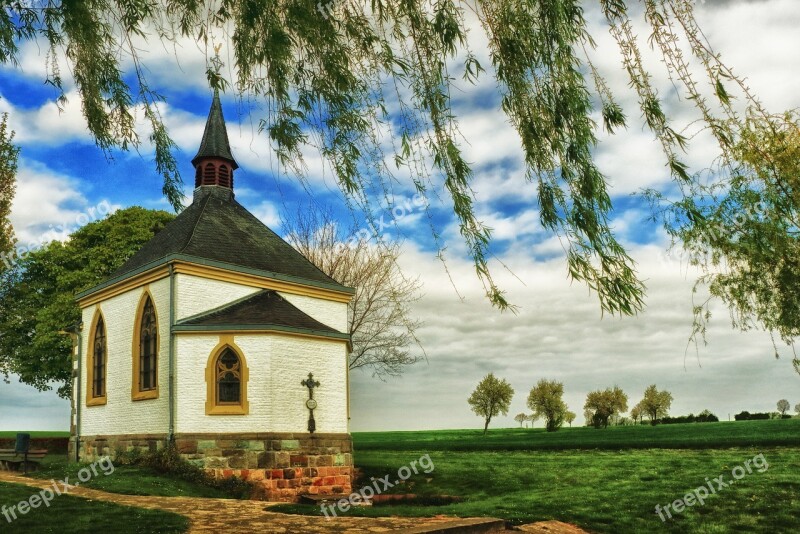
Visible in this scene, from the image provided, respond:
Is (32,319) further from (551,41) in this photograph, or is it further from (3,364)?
(551,41)

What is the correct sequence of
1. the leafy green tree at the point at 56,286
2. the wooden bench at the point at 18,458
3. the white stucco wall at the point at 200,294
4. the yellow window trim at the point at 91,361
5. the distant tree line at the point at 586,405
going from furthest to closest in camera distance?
the distant tree line at the point at 586,405, the leafy green tree at the point at 56,286, the yellow window trim at the point at 91,361, the wooden bench at the point at 18,458, the white stucco wall at the point at 200,294

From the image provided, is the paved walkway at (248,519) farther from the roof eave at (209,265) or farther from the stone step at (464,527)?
the roof eave at (209,265)

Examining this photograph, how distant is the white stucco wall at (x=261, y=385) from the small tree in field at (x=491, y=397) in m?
43.8

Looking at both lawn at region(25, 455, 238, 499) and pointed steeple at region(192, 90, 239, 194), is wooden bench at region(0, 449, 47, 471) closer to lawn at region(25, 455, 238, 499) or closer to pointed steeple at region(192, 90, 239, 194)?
lawn at region(25, 455, 238, 499)

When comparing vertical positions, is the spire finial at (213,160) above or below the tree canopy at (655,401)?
above

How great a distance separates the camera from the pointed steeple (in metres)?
25.2

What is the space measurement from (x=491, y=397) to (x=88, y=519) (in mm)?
53154

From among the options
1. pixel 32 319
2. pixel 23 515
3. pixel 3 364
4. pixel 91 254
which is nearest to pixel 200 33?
pixel 23 515

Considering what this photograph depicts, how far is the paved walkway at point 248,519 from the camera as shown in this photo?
9359 mm

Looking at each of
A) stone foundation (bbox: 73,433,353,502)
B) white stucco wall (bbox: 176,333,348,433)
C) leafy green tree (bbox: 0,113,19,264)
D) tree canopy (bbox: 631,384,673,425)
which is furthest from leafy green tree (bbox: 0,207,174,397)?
tree canopy (bbox: 631,384,673,425)

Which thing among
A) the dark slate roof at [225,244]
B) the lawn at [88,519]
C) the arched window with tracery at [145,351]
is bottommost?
the lawn at [88,519]

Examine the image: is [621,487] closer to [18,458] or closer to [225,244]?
[225,244]

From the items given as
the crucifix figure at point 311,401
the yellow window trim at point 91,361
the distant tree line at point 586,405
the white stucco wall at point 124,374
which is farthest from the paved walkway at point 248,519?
the distant tree line at point 586,405

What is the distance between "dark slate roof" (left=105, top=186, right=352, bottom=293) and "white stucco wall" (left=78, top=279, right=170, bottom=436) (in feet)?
3.42
